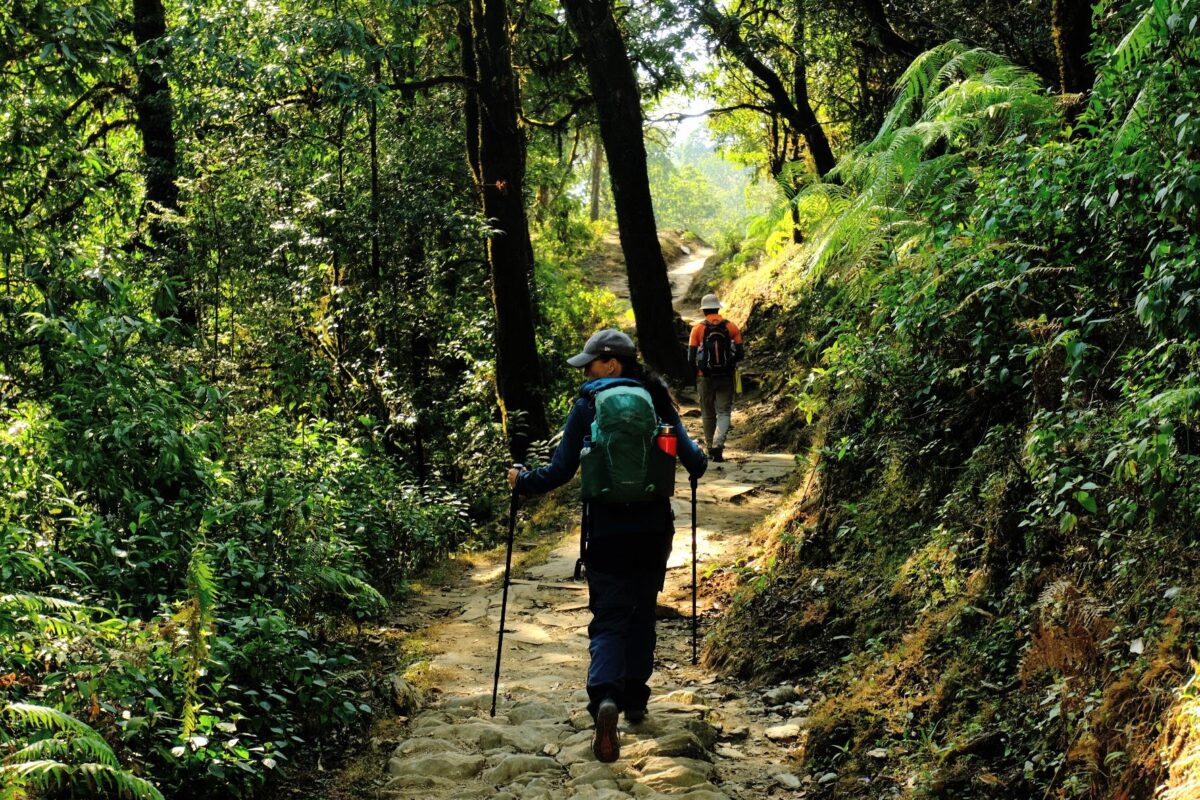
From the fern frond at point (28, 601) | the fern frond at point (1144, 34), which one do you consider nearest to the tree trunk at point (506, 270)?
the fern frond at point (1144, 34)

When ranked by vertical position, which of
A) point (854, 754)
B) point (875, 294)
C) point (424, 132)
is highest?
point (424, 132)

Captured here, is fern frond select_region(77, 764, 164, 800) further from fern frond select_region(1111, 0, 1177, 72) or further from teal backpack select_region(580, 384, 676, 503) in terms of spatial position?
fern frond select_region(1111, 0, 1177, 72)

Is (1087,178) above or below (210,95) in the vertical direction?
below

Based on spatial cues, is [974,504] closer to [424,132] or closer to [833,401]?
[833,401]

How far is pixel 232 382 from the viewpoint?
12.3 m

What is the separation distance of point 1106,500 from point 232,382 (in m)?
10.4

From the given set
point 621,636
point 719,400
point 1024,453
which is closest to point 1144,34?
point 1024,453

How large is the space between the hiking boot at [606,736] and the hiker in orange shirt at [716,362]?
7178 millimetres

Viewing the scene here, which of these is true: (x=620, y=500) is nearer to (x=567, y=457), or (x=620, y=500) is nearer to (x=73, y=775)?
(x=567, y=457)

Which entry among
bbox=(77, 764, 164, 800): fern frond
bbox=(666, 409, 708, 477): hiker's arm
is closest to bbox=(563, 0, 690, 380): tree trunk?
bbox=(666, 409, 708, 477): hiker's arm

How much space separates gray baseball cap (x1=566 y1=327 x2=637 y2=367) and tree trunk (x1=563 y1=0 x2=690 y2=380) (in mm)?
10243

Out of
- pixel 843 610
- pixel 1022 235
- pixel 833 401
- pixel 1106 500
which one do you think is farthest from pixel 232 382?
pixel 1106 500

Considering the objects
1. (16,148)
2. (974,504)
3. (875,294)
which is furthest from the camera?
(875,294)

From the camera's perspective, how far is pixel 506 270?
1438 centimetres
